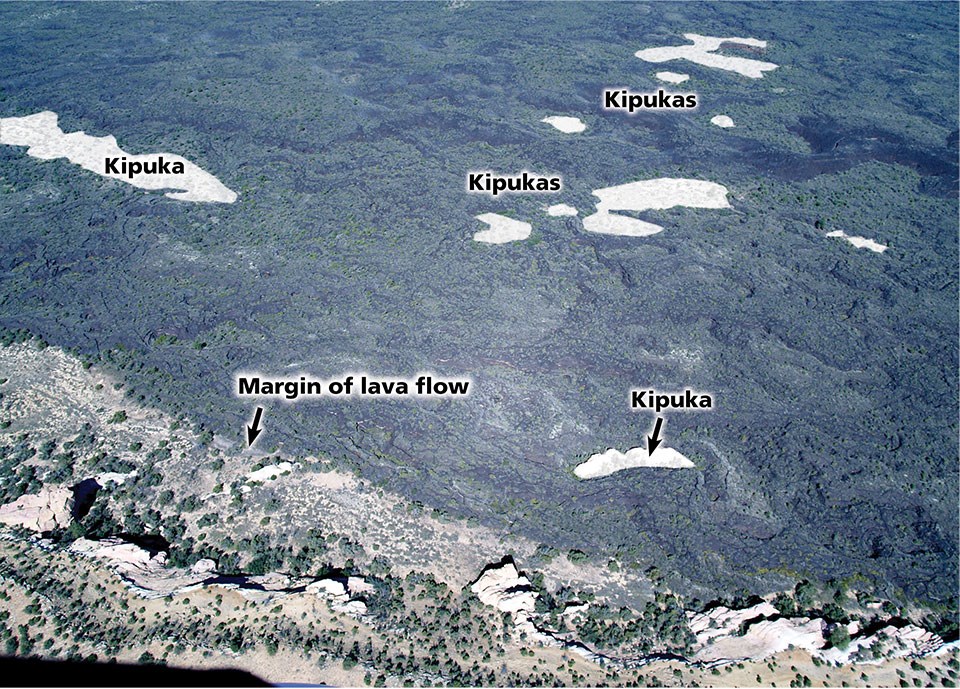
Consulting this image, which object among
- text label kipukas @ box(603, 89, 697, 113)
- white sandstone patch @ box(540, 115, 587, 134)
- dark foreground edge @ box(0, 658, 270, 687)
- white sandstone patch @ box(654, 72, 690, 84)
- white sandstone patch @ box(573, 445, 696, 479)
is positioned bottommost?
dark foreground edge @ box(0, 658, 270, 687)

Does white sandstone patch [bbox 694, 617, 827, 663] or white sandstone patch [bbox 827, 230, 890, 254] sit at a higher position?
white sandstone patch [bbox 827, 230, 890, 254]

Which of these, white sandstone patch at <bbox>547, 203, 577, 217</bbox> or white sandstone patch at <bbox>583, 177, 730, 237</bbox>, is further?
white sandstone patch at <bbox>547, 203, 577, 217</bbox>

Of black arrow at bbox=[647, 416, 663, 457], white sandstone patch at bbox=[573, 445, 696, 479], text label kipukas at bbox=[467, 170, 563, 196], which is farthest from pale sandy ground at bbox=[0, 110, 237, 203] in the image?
black arrow at bbox=[647, 416, 663, 457]

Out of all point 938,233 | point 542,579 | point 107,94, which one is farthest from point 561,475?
point 107,94

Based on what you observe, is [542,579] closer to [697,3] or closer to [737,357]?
[737,357]

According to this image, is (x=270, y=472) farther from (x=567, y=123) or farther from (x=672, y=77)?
(x=672, y=77)

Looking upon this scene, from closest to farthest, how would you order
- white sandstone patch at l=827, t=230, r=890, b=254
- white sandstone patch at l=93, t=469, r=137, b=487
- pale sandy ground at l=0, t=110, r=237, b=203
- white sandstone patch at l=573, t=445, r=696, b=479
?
white sandstone patch at l=93, t=469, r=137, b=487 < white sandstone patch at l=573, t=445, r=696, b=479 < white sandstone patch at l=827, t=230, r=890, b=254 < pale sandy ground at l=0, t=110, r=237, b=203

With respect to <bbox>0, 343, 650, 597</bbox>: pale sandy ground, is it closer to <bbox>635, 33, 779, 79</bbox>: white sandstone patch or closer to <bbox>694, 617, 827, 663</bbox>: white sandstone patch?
<bbox>694, 617, 827, 663</bbox>: white sandstone patch
